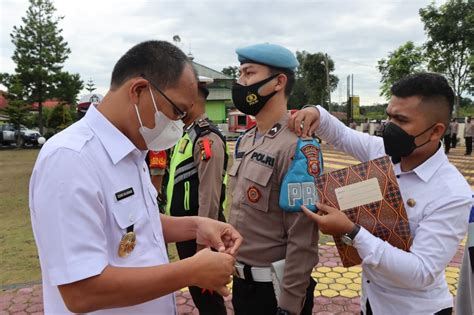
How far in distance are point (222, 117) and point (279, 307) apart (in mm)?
33568

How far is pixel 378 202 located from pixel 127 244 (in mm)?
1010

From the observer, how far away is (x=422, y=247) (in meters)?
1.48

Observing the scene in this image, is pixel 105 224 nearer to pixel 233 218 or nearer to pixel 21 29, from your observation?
pixel 233 218

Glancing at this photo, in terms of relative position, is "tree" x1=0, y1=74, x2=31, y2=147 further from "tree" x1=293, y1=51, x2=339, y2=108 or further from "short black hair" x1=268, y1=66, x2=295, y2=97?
"tree" x1=293, y1=51, x2=339, y2=108

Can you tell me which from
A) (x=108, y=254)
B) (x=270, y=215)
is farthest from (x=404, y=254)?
(x=108, y=254)

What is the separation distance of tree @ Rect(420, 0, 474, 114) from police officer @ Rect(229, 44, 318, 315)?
19.1 meters

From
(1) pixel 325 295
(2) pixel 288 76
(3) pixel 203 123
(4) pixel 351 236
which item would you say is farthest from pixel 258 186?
(1) pixel 325 295

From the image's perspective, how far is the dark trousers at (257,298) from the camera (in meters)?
1.97

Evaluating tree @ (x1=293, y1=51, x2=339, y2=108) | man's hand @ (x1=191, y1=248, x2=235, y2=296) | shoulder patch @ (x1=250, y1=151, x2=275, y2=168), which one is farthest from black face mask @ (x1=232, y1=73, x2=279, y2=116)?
tree @ (x1=293, y1=51, x2=339, y2=108)

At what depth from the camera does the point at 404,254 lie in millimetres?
1482

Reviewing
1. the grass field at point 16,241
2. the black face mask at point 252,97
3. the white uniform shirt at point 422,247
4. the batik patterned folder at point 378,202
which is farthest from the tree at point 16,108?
the white uniform shirt at point 422,247

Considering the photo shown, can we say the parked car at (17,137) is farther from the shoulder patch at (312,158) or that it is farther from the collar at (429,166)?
the collar at (429,166)

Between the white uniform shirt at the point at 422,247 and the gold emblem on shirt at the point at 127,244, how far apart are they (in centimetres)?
87

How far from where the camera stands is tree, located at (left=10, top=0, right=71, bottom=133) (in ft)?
87.7
